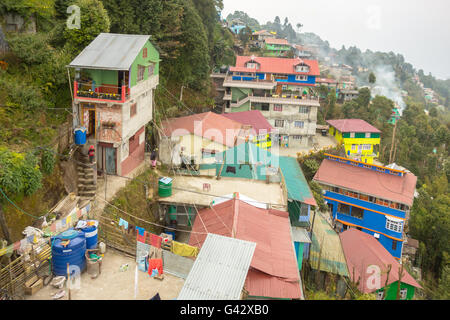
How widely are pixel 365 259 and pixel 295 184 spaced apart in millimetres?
6227

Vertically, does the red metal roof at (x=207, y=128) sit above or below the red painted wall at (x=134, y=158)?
above

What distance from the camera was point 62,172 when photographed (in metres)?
16.0

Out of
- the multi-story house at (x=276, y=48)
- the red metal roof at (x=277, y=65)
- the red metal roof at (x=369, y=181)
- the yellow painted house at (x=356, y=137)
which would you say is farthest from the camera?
the multi-story house at (x=276, y=48)

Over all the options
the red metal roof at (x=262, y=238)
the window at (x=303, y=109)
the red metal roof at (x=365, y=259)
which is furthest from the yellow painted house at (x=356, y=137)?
the red metal roof at (x=262, y=238)

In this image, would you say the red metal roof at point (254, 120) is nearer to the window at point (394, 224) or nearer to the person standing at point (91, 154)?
the window at point (394, 224)

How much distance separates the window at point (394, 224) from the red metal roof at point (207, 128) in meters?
14.4

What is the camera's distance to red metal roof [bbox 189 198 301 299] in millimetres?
13070

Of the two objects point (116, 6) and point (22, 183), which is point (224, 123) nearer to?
point (116, 6)

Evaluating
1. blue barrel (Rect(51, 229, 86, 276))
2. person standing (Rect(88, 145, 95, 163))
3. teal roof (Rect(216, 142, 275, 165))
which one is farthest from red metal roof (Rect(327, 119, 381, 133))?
blue barrel (Rect(51, 229, 86, 276))

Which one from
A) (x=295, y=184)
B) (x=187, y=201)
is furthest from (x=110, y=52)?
(x=295, y=184)

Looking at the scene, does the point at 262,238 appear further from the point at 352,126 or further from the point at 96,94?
the point at 352,126

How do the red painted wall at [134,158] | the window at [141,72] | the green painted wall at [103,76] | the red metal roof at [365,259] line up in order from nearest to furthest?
1. the green painted wall at [103,76]
2. the red painted wall at [134,158]
3. the window at [141,72]
4. the red metal roof at [365,259]

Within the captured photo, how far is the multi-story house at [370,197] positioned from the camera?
30906 mm
